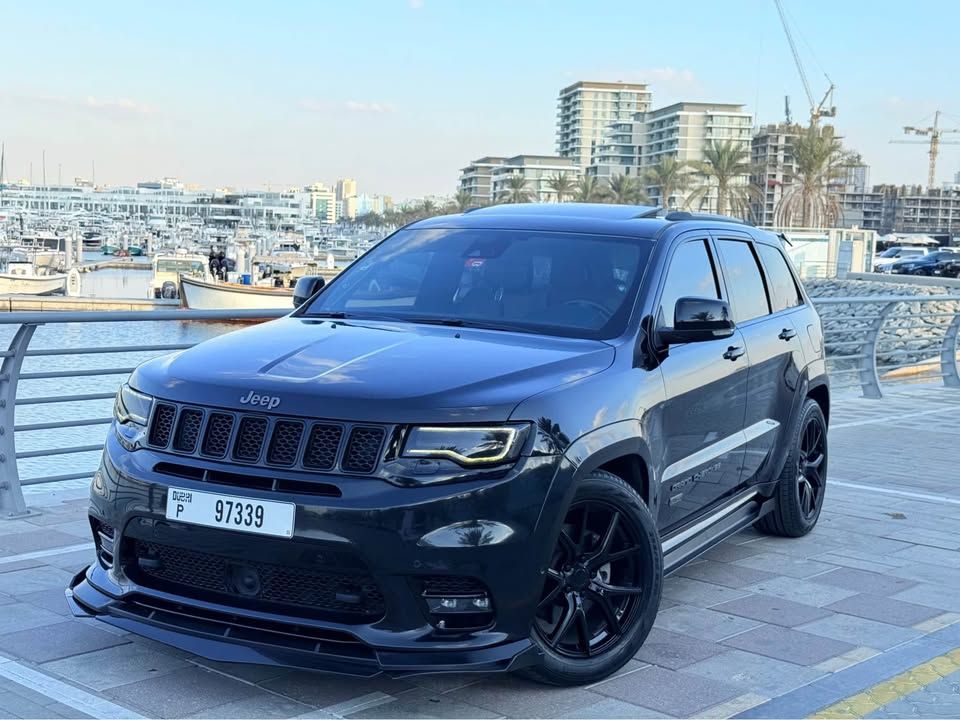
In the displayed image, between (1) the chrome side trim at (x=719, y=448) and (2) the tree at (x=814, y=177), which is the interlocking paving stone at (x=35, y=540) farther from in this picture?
(2) the tree at (x=814, y=177)

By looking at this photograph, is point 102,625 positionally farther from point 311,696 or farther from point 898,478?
point 898,478

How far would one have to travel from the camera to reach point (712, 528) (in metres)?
5.58

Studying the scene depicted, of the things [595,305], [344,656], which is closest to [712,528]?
[595,305]

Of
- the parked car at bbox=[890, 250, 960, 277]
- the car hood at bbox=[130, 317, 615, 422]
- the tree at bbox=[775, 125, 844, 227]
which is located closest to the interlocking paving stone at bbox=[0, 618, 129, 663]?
the car hood at bbox=[130, 317, 615, 422]

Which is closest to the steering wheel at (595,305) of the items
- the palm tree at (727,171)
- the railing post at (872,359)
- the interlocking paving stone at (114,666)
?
the interlocking paving stone at (114,666)

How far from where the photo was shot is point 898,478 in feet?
30.4

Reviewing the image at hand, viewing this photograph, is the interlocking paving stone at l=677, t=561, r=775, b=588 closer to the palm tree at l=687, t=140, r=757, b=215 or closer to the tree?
the tree

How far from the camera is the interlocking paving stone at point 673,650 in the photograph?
4703mm

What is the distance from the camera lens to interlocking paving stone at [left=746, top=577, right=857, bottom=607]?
18.8 feet

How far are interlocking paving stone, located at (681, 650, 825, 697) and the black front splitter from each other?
2.95ft

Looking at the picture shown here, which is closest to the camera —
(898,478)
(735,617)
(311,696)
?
Answer: (311,696)

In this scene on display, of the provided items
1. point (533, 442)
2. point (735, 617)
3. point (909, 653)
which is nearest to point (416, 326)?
point (533, 442)

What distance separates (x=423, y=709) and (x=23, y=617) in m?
1.88

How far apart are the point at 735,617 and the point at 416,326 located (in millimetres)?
1926
